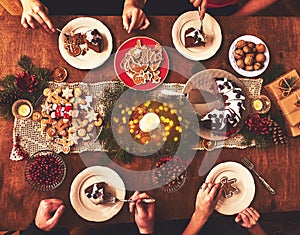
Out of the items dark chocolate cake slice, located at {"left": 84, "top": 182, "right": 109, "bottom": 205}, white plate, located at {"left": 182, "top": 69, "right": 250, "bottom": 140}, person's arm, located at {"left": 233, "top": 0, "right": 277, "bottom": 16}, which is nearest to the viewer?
dark chocolate cake slice, located at {"left": 84, "top": 182, "right": 109, "bottom": 205}

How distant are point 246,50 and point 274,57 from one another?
161mm

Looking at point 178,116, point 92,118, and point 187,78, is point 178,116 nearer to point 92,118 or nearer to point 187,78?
point 187,78

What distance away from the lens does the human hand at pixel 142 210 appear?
145 centimetres

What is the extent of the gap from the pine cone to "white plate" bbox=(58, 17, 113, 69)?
2.66 ft

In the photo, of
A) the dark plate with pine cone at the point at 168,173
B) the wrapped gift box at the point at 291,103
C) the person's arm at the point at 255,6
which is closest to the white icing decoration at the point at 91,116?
the dark plate with pine cone at the point at 168,173

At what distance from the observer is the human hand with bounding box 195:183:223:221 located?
1.46 meters

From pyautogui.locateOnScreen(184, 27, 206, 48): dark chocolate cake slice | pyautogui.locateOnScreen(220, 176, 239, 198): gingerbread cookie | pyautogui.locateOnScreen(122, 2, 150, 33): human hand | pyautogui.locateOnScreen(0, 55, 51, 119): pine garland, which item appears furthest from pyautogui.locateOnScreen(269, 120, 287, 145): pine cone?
pyautogui.locateOnScreen(0, 55, 51, 119): pine garland

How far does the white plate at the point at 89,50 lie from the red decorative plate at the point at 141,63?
0.06 metres

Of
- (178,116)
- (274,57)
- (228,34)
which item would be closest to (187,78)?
(178,116)

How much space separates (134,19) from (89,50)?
0.24 meters

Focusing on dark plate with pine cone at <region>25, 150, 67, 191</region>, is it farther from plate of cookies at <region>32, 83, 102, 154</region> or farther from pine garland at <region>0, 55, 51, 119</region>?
pine garland at <region>0, 55, 51, 119</region>

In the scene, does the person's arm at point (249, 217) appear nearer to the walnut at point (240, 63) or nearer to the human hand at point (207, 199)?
the human hand at point (207, 199)

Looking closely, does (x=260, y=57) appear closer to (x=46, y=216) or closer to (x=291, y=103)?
(x=291, y=103)

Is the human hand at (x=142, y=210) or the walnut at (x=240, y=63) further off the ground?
→ the walnut at (x=240, y=63)
